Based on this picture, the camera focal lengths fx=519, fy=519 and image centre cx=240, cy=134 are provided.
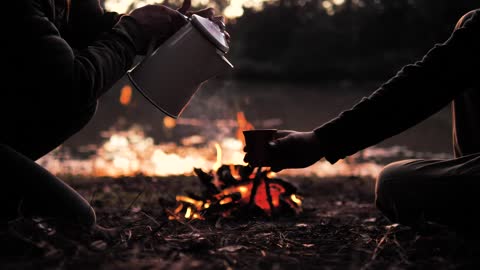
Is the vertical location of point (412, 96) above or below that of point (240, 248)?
above

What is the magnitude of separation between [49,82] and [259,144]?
85cm

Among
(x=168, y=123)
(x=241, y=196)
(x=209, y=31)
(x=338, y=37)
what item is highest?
(x=338, y=37)

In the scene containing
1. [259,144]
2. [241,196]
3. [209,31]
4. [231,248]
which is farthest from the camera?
[241,196]

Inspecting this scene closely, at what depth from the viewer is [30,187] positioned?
211cm

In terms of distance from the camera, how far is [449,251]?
1881 mm

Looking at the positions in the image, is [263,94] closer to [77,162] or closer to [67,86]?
[77,162]

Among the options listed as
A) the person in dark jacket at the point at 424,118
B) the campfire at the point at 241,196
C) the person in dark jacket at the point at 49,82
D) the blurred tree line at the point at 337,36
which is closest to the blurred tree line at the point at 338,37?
the blurred tree line at the point at 337,36

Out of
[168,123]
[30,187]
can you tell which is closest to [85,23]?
[30,187]

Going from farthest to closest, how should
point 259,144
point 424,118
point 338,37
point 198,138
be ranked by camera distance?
point 338,37, point 198,138, point 259,144, point 424,118

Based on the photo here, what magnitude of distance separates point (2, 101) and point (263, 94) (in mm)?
18497

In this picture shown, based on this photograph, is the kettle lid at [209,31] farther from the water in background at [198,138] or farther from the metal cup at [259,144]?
the water in background at [198,138]

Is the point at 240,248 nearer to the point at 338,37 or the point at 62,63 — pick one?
the point at 62,63

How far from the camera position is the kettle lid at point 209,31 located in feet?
7.41

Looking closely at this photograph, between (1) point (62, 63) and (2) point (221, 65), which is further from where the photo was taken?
(2) point (221, 65)
